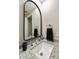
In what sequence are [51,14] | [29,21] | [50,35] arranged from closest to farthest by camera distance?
[29,21] < [50,35] < [51,14]

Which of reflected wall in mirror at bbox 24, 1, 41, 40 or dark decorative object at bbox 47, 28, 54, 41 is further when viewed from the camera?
dark decorative object at bbox 47, 28, 54, 41

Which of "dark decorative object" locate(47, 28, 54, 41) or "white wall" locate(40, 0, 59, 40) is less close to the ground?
"white wall" locate(40, 0, 59, 40)

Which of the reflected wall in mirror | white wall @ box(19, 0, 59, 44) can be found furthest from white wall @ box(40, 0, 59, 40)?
the reflected wall in mirror

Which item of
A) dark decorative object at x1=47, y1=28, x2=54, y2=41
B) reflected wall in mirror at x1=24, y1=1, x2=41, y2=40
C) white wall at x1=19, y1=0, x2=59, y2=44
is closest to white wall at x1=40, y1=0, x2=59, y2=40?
white wall at x1=19, y1=0, x2=59, y2=44

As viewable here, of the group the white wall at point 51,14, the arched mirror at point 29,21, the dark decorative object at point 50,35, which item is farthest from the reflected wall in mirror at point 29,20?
the white wall at point 51,14

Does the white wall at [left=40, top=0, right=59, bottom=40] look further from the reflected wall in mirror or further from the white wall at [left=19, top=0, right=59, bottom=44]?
the reflected wall in mirror

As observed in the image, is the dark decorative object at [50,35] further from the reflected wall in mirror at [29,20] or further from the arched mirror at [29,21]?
the reflected wall in mirror at [29,20]

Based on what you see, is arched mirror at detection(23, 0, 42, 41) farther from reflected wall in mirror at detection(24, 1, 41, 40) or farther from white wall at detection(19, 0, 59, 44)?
white wall at detection(19, 0, 59, 44)

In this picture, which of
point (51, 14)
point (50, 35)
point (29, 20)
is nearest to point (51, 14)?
point (51, 14)

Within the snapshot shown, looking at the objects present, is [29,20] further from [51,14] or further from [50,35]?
[51,14]

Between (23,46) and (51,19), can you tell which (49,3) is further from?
(23,46)

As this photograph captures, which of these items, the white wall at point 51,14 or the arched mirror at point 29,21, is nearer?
the arched mirror at point 29,21
